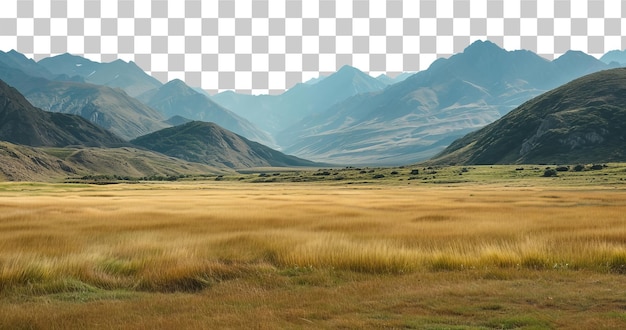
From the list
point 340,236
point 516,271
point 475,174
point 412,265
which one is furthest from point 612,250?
point 475,174

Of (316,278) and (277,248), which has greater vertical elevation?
(277,248)

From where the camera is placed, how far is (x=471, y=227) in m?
31.4

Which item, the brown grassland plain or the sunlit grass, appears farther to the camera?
the sunlit grass

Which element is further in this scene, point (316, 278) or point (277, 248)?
point (277, 248)

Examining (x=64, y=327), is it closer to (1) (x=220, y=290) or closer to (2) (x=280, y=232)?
(1) (x=220, y=290)

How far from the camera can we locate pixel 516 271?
1927 centimetres

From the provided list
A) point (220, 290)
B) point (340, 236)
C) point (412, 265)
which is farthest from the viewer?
point (340, 236)

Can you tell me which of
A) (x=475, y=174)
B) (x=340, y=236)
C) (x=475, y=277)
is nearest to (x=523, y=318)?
(x=475, y=277)

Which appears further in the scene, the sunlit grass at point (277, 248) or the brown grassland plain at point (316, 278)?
the sunlit grass at point (277, 248)

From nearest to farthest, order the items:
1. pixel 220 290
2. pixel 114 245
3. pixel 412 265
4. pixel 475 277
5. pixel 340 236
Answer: pixel 220 290 → pixel 475 277 → pixel 412 265 → pixel 114 245 → pixel 340 236

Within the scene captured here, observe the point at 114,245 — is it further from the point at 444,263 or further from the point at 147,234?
the point at 444,263

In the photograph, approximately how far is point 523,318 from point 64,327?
1155 centimetres

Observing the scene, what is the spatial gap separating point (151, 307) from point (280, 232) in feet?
49.9

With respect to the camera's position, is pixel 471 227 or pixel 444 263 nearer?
pixel 444 263
